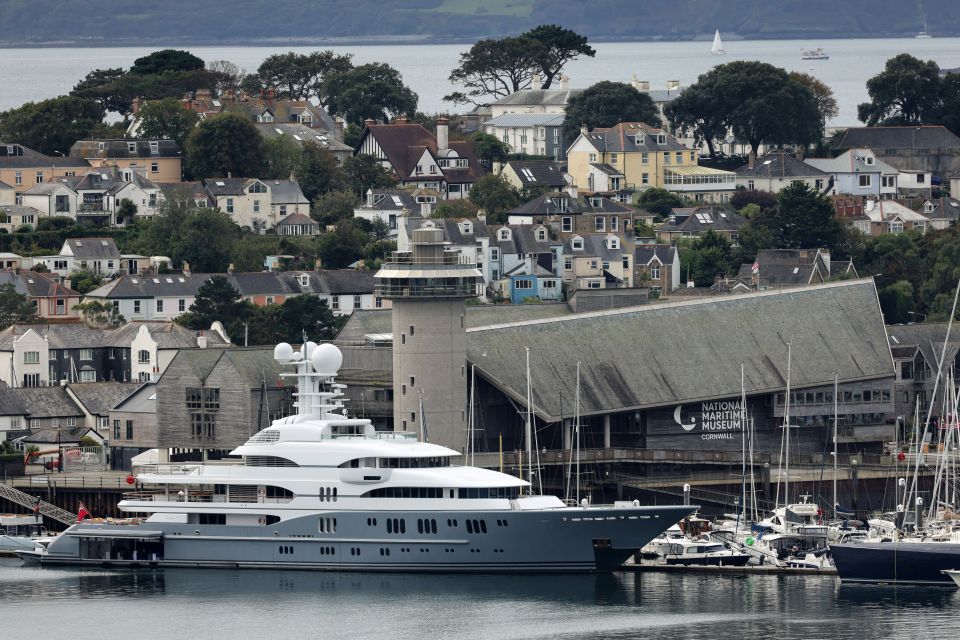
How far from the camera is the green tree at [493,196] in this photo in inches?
5989

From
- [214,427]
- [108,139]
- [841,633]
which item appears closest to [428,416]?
[214,427]

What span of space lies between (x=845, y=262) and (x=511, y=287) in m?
Result: 16.5

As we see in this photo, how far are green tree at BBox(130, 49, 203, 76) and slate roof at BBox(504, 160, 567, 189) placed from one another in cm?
2871

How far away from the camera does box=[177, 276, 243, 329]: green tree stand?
391 feet

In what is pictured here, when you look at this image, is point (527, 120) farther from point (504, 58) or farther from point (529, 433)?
point (529, 433)

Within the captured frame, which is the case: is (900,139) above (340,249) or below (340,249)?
above

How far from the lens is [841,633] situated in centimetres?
7394

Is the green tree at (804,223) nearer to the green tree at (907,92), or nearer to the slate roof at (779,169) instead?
the slate roof at (779,169)

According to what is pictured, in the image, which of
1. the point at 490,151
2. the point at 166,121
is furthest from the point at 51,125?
the point at 490,151

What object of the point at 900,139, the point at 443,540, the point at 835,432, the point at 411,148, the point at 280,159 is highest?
the point at 900,139

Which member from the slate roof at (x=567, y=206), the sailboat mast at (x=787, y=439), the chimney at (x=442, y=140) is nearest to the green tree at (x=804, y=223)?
the slate roof at (x=567, y=206)

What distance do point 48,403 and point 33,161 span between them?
162ft

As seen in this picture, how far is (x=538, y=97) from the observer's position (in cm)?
18638

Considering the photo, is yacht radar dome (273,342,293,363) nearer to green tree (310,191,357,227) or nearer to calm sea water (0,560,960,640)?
calm sea water (0,560,960,640)
